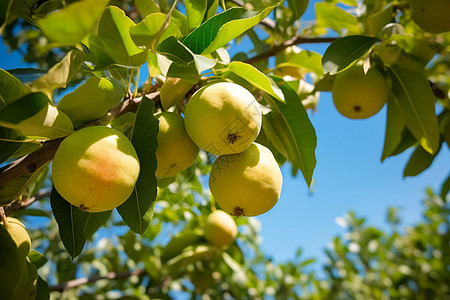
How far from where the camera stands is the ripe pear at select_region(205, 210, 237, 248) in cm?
265

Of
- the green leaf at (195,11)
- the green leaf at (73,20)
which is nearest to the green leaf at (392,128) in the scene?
the green leaf at (195,11)

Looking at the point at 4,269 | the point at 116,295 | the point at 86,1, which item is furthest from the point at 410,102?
the point at 116,295

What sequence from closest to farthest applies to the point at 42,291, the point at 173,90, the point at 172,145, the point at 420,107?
the point at 172,145, the point at 173,90, the point at 42,291, the point at 420,107

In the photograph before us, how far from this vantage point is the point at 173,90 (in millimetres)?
1378

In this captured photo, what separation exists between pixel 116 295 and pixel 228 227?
1227mm

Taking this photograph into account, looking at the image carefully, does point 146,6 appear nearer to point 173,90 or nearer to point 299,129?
point 173,90

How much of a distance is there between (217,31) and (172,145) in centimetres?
41

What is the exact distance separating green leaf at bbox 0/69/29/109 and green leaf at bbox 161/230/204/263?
1.88m

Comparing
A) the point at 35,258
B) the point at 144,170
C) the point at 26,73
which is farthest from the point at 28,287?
the point at 26,73

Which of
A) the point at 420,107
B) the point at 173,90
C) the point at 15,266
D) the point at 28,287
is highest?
the point at 173,90

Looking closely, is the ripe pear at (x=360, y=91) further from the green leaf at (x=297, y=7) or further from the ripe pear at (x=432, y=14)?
the green leaf at (x=297, y=7)

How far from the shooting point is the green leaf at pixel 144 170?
3.91ft

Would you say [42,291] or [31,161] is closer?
[31,161]

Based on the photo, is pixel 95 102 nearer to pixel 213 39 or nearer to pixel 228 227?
pixel 213 39
